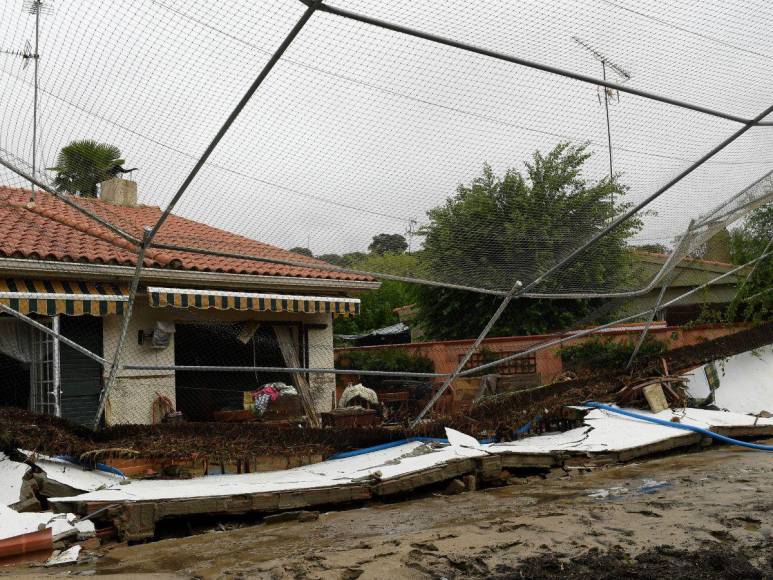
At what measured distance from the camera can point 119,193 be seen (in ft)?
34.4

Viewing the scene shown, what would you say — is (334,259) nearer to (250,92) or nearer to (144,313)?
(250,92)

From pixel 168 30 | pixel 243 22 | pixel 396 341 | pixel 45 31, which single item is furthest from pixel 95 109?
pixel 396 341

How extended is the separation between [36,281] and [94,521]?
359cm

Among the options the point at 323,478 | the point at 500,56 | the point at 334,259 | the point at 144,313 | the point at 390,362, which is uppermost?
the point at 500,56

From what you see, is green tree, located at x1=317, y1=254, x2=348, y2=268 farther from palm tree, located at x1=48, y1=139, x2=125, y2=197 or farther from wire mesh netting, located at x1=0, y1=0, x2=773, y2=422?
palm tree, located at x1=48, y1=139, x2=125, y2=197

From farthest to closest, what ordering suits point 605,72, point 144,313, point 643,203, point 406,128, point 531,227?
point 144,313 < point 531,227 < point 643,203 < point 406,128 < point 605,72

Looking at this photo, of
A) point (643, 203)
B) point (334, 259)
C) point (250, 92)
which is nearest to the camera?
point (250, 92)

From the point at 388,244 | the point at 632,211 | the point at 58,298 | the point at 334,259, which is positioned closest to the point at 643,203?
the point at 632,211

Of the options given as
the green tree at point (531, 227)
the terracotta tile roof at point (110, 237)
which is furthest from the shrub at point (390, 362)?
the green tree at point (531, 227)

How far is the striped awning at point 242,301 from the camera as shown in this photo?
8.04 m

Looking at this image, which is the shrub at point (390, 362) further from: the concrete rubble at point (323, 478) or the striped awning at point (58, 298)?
the striped awning at point (58, 298)

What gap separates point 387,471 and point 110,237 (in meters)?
3.22

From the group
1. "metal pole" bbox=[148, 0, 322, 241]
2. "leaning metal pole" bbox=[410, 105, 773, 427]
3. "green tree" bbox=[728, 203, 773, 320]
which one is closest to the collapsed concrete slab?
"leaning metal pole" bbox=[410, 105, 773, 427]

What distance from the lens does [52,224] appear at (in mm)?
8836
